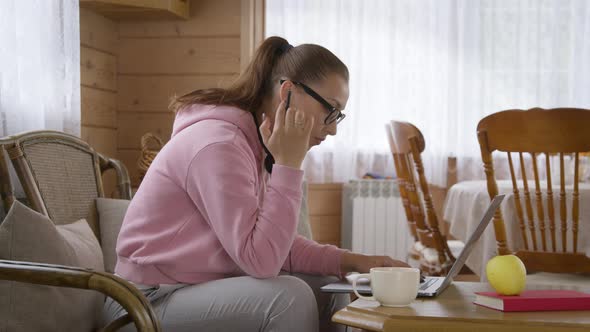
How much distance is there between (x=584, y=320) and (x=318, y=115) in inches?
27.8

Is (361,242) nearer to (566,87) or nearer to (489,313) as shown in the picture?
(566,87)

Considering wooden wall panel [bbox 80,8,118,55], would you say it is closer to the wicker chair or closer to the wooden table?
the wicker chair

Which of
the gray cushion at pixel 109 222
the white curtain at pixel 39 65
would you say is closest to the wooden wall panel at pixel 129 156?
the white curtain at pixel 39 65

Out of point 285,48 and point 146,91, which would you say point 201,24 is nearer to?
point 146,91

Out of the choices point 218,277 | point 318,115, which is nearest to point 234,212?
point 218,277

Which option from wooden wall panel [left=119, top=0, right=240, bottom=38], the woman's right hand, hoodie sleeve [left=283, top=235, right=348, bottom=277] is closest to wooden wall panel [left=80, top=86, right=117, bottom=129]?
wooden wall panel [left=119, top=0, right=240, bottom=38]

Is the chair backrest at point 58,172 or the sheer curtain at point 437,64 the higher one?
the sheer curtain at point 437,64

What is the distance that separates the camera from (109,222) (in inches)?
90.7

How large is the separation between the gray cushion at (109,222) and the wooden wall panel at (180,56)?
64.8 inches

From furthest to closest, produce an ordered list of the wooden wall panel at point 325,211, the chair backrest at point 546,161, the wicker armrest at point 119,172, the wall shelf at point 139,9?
the wooden wall panel at point 325,211, the wall shelf at point 139,9, the wicker armrest at point 119,172, the chair backrest at point 546,161

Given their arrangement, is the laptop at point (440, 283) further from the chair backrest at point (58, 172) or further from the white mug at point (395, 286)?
the chair backrest at point (58, 172)

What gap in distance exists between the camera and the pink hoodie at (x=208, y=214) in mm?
1487

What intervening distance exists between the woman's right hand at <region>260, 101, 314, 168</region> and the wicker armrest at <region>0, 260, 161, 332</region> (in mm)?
451

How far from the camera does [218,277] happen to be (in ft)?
5.19
